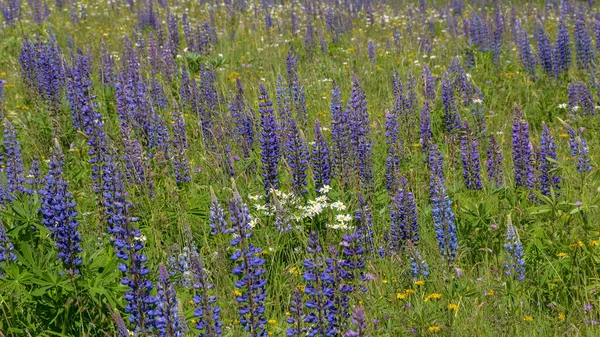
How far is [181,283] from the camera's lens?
154 inches

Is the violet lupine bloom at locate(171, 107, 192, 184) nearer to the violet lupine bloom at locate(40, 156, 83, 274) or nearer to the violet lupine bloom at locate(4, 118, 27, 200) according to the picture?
the violet lupine bloom at locate(4, 118, 27, 200)

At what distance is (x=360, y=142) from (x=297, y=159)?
0.49m

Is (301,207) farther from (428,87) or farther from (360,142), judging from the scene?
(428,87)

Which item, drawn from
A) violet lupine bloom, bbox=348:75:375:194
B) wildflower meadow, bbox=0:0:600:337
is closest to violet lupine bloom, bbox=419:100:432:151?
wildflower meadow, bbox=0:0:600:337

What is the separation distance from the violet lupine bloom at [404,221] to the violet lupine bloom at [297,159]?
912 millimetres

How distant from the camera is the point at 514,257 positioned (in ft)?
11.9

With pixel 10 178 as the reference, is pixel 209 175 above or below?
below

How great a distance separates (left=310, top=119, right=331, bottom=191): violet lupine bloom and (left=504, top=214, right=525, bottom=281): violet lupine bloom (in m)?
1.58

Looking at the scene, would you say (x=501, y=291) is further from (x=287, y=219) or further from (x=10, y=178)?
(x=10, y=178)

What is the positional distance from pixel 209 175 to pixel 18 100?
3082mm

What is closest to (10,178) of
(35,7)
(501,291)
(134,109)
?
(134,109)

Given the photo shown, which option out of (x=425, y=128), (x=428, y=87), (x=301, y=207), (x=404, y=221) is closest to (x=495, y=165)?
(x=425, y=128)

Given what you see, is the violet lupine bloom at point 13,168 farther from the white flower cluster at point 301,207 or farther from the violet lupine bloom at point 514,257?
the violet lupine bloom at point 514,257

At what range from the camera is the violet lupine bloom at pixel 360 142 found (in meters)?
4.85
